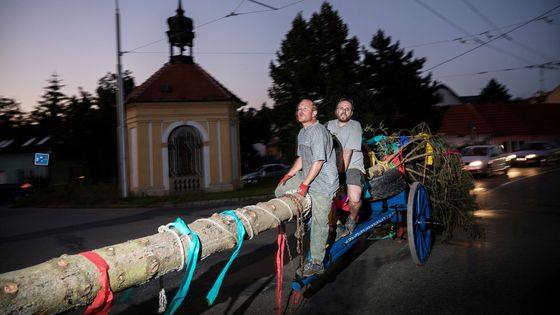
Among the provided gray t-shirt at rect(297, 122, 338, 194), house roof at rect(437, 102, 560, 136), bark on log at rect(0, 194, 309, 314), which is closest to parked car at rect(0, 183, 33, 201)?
gray t-shirt at rect(297, 122, 338, 194)

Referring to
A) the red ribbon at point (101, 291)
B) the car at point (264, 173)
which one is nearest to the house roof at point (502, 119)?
the car at point (264, 173)

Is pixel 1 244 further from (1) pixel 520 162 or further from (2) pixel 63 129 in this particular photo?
(1) pixel 520 162

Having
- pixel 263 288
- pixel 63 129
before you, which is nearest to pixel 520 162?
pixel 263 288

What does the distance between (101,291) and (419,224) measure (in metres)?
4.37

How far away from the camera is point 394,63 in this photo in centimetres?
2709

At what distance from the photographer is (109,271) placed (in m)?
2.37

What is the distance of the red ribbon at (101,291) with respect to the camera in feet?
7.57

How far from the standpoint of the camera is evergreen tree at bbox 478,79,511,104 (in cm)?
7206

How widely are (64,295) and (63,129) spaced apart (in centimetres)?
2552

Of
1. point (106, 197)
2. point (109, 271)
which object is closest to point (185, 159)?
point (106, 197)

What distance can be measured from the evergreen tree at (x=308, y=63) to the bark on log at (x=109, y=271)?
18475mm

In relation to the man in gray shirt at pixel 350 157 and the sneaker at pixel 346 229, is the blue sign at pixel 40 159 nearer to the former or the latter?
the man in gray shirt at pixel 350 157

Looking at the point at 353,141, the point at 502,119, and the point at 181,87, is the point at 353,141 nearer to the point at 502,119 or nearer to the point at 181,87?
the point at 181,87

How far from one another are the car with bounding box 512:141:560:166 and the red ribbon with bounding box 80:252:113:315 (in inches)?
1139
